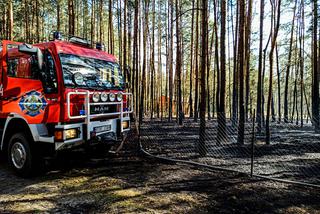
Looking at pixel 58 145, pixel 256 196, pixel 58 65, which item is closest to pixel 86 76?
pixel 58 65

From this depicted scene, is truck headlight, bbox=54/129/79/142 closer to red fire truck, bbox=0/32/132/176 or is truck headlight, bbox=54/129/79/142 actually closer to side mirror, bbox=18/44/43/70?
red fire truck, bbox=0/32/132/176

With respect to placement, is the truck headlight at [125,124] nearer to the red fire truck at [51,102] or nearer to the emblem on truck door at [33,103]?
the red fire truck at [51,102]

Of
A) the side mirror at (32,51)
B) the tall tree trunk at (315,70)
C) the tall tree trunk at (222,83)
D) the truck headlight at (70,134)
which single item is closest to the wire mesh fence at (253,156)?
the tall tree trunk at (222,83)

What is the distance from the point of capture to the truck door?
4.38 metres

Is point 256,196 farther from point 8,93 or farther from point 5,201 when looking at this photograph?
point 8,93

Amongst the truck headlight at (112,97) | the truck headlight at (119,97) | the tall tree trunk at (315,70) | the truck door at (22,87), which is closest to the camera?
the truck door at (22,87)

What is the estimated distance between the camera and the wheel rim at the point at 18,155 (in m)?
4.63

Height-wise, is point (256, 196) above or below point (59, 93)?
below

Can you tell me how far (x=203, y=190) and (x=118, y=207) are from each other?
1.50 m

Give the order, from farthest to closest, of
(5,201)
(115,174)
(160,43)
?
(160,43) < (115,174) < (5,201)

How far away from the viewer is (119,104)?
5.45 metres

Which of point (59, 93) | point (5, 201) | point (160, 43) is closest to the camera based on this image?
point (5, 201)

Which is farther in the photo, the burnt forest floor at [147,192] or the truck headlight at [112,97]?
the truck headlight at [112,97]

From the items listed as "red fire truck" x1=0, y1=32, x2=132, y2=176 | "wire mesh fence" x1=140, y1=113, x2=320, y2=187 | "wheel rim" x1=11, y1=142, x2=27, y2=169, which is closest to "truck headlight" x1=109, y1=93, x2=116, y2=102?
"red fire truck" x1=0, y1=32, x2=132, y2=176
